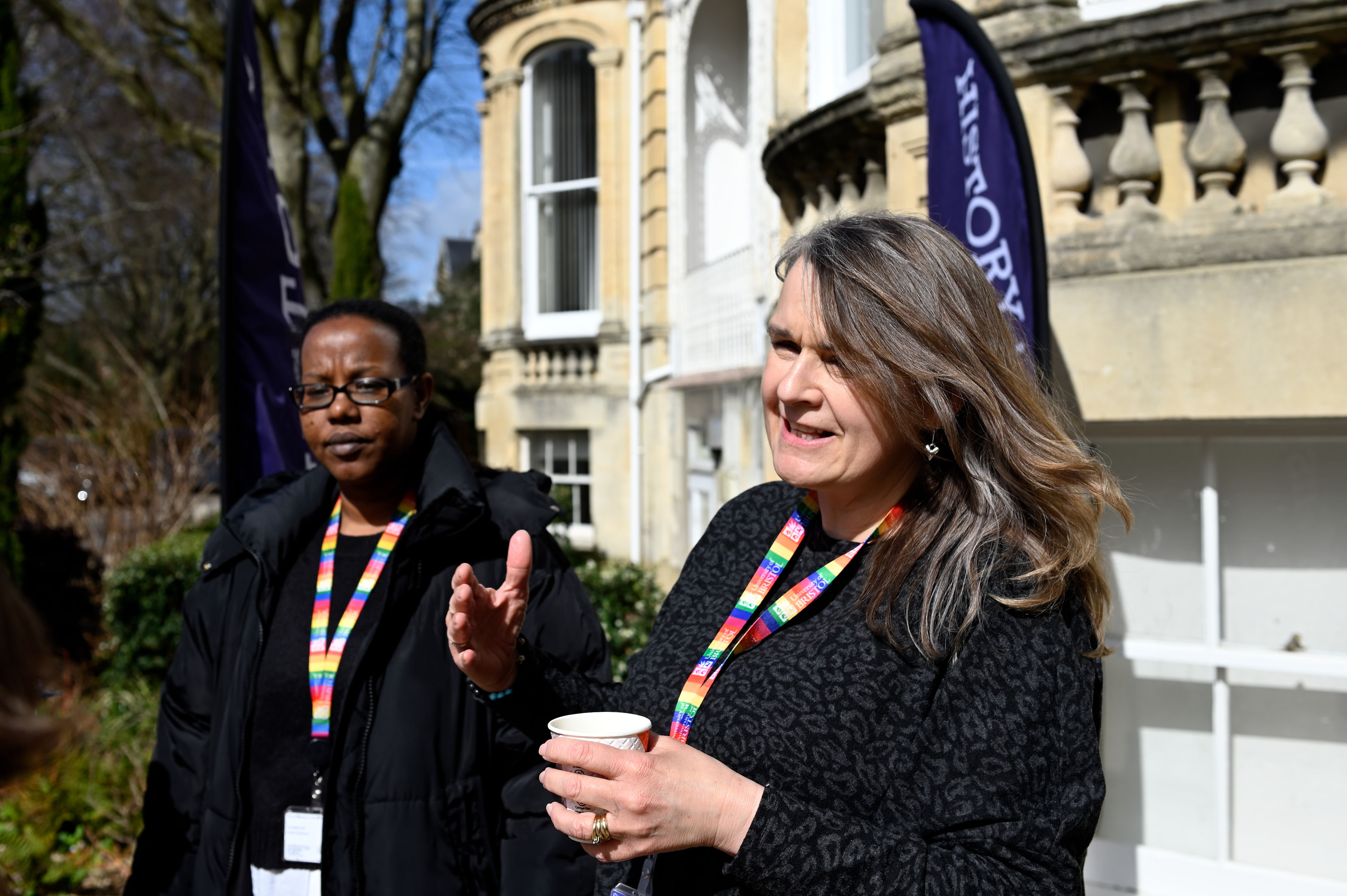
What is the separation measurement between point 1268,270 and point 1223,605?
1157 mm

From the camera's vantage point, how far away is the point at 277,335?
3.87 meters

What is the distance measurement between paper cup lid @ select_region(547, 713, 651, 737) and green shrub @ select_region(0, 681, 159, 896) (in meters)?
3.96

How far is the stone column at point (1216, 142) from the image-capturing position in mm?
3078

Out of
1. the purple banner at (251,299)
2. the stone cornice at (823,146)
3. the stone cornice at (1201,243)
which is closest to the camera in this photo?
the stone cornice at (1201,243)

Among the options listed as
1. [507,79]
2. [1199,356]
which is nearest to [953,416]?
[1199,356]

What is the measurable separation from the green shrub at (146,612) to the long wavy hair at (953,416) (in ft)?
22.8

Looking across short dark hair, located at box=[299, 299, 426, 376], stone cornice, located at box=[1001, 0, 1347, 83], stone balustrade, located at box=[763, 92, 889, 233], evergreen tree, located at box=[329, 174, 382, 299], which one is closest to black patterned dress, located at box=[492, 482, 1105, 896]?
short dark hair, located at box=[299, 299, 426, 376]

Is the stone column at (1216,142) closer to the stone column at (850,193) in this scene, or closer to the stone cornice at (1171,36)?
the stone cornice at (1171,36)

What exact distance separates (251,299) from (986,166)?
2639 mm

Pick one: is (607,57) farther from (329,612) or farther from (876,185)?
(329,612)

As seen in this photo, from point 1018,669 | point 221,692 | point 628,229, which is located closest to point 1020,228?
point 1018,669

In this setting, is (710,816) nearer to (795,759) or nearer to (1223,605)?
(795,759)

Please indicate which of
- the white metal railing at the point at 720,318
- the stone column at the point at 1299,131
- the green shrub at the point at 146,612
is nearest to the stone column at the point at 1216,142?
the stone column at the point at 1299,131

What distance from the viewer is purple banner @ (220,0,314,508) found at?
3650mm
